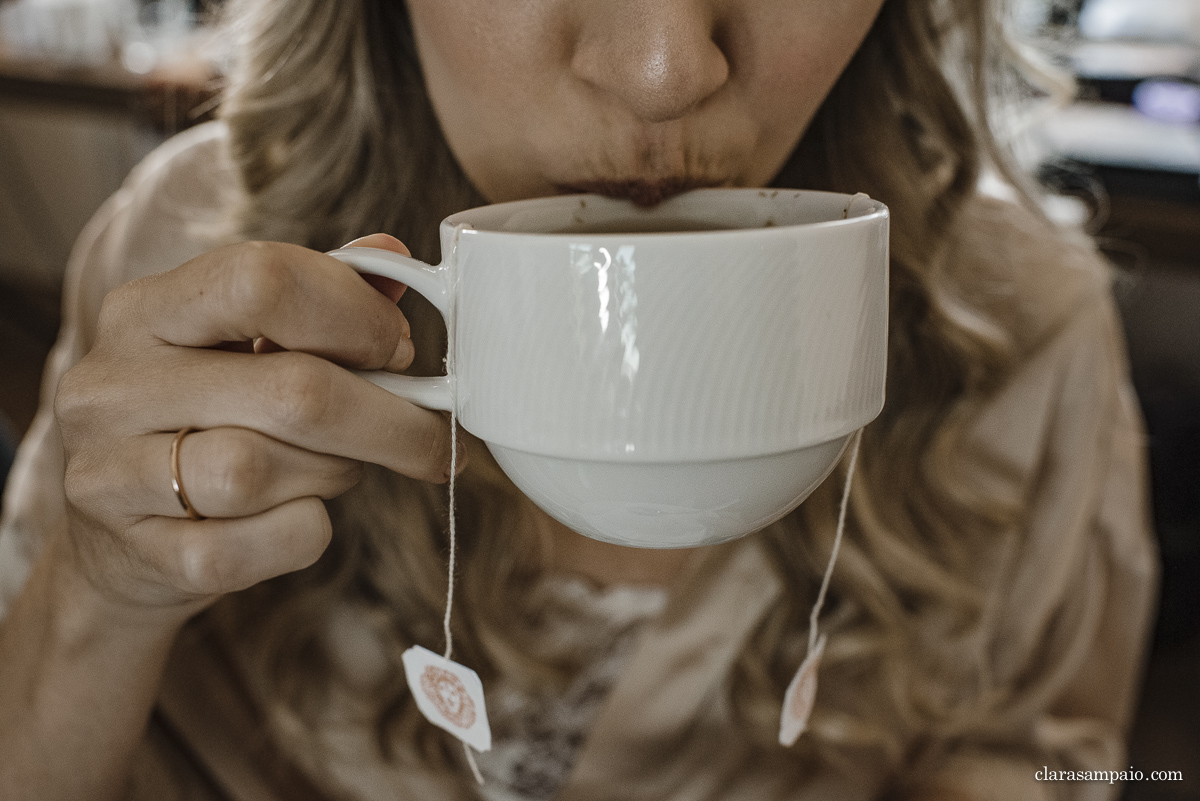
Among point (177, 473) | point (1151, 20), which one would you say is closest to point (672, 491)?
point (177, 473)

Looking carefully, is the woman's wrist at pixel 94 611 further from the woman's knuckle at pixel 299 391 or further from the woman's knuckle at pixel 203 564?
the woman's knuckle at pixel 299 391

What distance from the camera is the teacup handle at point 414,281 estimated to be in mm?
428

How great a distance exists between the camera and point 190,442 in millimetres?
462

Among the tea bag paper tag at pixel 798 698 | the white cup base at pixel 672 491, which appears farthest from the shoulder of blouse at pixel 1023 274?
the white cup base at pixel 672 491

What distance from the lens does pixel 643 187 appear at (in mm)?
541

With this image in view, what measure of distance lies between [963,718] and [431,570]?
626mm

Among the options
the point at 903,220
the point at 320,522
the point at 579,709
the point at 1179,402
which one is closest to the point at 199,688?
the point at 579,709

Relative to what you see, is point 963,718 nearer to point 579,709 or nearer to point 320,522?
point 579,709

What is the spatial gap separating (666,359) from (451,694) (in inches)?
10.6

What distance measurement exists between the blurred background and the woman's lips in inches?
23.6

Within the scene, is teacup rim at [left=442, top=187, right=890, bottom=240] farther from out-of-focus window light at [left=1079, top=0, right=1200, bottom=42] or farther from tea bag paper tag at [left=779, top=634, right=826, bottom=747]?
out-of-focus window light at [left=1079, top=0, right=1200, bottom=42]

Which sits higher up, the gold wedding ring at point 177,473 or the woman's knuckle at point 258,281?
the woman's knuckle at point 258,281

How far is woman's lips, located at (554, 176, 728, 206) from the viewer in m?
0.54

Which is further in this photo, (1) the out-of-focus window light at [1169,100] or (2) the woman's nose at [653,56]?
(1) the out-of-focus window light at [1169,100]
